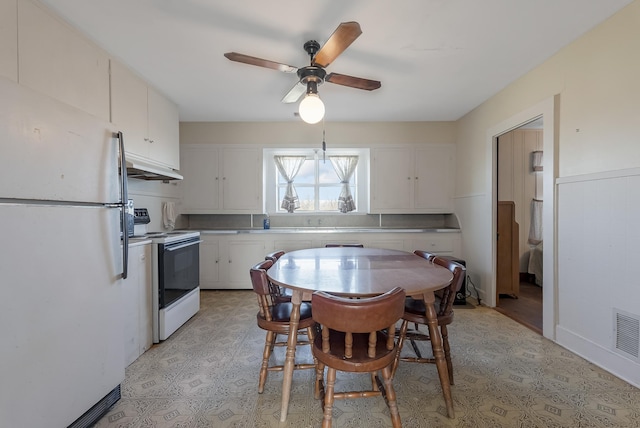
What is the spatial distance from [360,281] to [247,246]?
2.70 m

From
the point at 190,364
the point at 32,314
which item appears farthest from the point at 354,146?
the point at 32,314

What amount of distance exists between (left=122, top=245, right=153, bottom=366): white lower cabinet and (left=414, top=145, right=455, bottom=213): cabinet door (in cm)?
369

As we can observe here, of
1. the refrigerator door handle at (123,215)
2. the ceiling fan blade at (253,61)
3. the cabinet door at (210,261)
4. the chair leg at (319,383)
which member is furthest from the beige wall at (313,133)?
the chair leg at (319,383)

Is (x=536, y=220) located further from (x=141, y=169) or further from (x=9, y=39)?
(x=9, y=39)

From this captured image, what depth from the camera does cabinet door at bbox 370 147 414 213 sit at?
167 inches

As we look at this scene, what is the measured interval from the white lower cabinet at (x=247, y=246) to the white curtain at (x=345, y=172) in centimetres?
70

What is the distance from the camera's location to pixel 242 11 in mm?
1840

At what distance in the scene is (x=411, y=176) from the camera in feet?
13.9

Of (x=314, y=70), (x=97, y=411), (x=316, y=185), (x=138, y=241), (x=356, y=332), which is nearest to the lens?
(x=356, y=332)

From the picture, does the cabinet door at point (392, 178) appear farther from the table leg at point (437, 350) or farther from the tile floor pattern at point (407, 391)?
the table leg at point (437, 350)

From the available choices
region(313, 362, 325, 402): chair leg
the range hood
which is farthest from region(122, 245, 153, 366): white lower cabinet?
region(313, 362, 325, 402): chair leg

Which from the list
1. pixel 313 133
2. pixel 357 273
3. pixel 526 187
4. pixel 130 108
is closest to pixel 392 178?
pixel 313 133

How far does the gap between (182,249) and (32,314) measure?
5.33 feet

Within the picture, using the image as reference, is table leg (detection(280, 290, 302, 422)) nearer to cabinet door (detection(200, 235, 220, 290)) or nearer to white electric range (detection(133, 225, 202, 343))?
white electric range (detection(133, 225, 202, 343))
